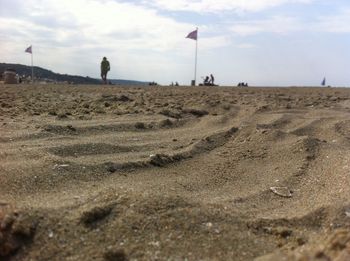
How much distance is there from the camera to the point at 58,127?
20.7 ft

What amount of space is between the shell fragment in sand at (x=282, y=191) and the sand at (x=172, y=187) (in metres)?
0.01

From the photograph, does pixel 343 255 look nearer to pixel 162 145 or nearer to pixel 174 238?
pixel 174 238

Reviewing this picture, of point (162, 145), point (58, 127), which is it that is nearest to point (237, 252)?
point (162, 145)

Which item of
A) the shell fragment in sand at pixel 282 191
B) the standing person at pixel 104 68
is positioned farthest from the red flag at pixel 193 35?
the shell fragment in sand at pixel 282 191

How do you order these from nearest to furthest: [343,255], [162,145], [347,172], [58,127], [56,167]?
[343,255] → [56,167] → [347,172] → [162,145] → [58,127]

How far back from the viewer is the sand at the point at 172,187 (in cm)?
292

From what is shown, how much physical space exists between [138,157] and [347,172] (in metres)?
1.95

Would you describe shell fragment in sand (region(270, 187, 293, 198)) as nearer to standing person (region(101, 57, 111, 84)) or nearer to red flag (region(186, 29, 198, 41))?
standing person (region(101, 57, 111, 84))

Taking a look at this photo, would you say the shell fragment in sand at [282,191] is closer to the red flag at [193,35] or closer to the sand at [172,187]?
the sand at [172,187]

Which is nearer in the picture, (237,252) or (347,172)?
(237,252)

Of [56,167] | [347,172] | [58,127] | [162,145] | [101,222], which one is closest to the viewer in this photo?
[101,222]

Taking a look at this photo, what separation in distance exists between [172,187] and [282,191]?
95 centimetres

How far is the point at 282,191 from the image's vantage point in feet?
14.4

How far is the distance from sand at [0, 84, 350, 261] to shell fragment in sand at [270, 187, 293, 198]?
0.01 m
